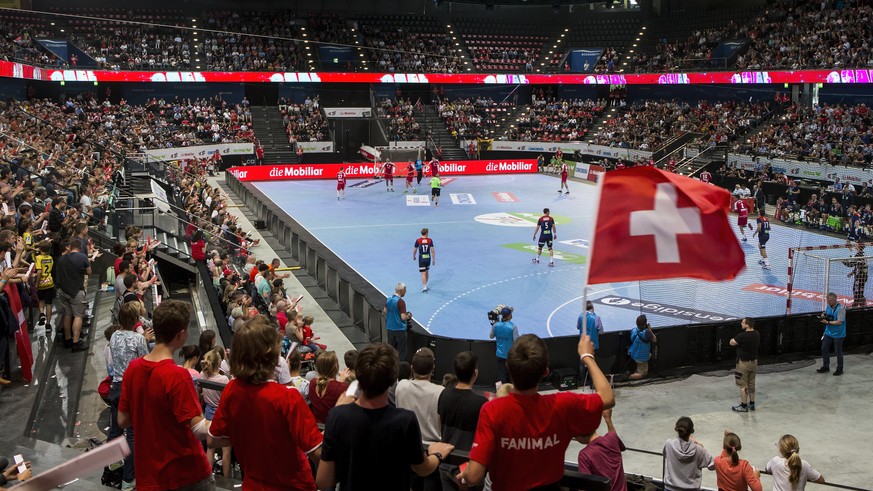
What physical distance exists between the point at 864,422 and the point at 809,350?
3.91 m

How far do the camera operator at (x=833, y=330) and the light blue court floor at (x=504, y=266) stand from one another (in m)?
3.12

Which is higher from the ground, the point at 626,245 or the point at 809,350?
the point at 626,245

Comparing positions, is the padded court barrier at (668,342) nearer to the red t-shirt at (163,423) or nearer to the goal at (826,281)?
the goal at (826,281)

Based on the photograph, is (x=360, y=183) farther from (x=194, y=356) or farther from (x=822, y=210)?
(x=194, y=356)

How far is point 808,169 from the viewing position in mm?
37719

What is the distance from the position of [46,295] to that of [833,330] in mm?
13710

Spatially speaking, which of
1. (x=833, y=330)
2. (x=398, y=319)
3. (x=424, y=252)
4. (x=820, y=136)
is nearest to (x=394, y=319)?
(x=398, y=319)

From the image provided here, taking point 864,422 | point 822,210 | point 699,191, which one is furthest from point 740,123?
point 699,191

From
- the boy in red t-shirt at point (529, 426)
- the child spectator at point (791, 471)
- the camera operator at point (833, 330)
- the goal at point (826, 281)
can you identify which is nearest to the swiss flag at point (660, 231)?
the boy in red t-shirt at point (529, 426)

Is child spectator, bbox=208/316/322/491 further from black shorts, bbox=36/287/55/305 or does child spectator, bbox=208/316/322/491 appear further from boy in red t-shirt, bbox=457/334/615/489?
Answer: black shorts, bbox=36/287/55/305

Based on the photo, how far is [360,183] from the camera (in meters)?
46.5

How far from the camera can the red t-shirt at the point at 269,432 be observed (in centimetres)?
446

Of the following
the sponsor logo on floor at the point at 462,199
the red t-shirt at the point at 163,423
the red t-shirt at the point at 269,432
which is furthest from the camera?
the sponsor logo on floor at the point at 462,199

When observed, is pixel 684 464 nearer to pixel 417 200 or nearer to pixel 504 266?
pixel 504 266
